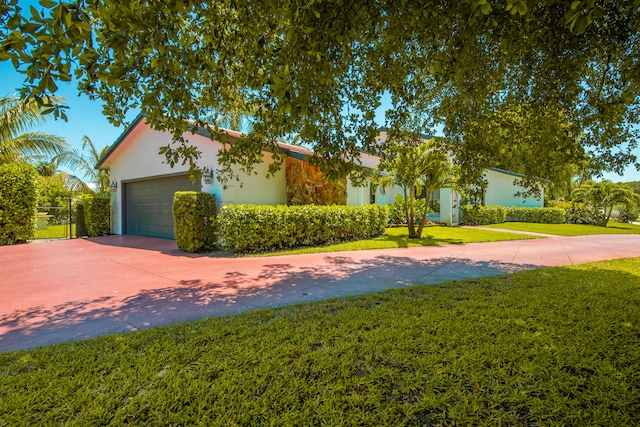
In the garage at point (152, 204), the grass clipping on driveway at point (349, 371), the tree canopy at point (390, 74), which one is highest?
the tree canopy at point (390, 74)

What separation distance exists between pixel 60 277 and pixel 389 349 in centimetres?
680

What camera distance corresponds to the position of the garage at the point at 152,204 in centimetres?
1256

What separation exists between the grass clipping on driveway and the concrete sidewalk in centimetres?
71

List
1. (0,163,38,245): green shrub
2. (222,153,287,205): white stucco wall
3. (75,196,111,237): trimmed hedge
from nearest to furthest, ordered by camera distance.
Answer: (222,153,287,205): white stucco wall < (0,163,38,245): green shrub < (75,196,111,237): trimmed hedge

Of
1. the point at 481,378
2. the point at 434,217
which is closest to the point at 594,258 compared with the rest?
the point at 481,378

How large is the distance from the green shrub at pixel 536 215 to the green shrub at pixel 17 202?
Result: 2637 cm

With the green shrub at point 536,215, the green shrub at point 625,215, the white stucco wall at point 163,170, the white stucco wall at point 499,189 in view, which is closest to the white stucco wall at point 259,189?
the white stucco wall at point 163,170

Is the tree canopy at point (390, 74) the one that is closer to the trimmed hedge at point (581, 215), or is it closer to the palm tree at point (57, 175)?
the trimmed hedge at point (581, 215)

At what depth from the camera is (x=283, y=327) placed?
142 inches

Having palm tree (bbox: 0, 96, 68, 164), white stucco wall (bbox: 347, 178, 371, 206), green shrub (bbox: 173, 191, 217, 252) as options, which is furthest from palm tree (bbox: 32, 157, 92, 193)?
white stucco wall (bbox: 347, 178, 371, 206)

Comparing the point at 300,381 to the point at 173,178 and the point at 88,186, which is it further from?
the point at 88,186

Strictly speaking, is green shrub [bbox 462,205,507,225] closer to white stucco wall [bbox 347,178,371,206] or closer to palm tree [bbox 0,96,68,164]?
white stucco wall [bbox 347,178,371,206]

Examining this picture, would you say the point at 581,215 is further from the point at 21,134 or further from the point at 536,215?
the point at 21,134

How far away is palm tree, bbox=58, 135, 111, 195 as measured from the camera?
920 inches
